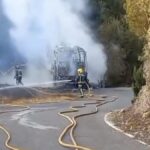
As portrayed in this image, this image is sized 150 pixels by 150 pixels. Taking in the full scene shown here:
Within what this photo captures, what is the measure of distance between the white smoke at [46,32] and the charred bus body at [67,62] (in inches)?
68.4

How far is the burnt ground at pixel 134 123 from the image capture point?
12.7 meters

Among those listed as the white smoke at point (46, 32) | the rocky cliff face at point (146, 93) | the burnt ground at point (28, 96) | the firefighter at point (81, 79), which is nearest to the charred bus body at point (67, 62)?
the white smoke at point (46, 32)

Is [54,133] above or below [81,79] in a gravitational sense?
below

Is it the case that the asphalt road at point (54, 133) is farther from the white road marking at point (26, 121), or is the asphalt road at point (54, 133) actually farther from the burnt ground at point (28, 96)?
the burnt ground at point (28, 96)

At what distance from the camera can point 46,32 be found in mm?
44125

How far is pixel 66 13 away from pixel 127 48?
6.36 metres

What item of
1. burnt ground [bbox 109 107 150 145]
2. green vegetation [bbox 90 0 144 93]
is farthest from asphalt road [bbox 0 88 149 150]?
green vegetation [bbox 90 0 144 93]

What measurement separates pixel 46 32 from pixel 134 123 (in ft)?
99.8

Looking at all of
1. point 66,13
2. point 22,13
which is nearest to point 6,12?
point 22,13

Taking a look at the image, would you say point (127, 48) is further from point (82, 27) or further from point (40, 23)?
point (40, 23)

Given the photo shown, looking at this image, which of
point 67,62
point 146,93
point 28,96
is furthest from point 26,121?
point 67,62

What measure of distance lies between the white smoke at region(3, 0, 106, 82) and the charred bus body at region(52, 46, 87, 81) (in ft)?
5.70

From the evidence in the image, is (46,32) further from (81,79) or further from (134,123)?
(134,123)

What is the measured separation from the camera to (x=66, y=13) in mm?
45250
